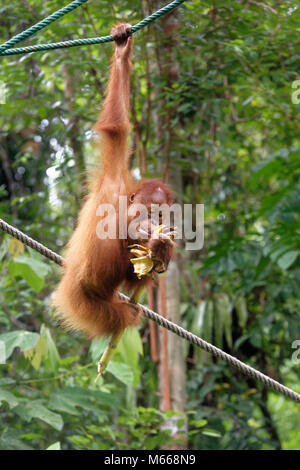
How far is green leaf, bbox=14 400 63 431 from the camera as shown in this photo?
283 centimetres

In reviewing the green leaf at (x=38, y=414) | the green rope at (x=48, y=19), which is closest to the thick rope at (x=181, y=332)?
the green rope at (x=48, y=19)

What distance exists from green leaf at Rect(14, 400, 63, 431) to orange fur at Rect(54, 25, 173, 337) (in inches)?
24.6

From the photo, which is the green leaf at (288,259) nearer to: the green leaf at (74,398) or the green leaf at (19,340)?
the green leaf at (74,398)

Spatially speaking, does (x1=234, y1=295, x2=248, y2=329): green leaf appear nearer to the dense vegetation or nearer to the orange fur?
the dense vegetation

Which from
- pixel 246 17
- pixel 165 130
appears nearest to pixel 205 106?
pixel 165 130

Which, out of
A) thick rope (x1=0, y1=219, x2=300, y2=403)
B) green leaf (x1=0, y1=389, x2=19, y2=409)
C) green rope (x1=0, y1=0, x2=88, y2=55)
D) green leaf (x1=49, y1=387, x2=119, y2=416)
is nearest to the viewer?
green rope (x1=0, y1=0, x2=88, y2=55)

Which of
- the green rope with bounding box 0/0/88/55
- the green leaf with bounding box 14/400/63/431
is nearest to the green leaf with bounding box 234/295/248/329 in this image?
the green leaf with bounding box 14/400/63/431

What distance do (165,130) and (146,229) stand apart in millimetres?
1946

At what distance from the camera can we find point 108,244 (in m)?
2.33

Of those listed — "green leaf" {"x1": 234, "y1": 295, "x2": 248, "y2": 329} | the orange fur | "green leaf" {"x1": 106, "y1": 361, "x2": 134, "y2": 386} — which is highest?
the orange fur

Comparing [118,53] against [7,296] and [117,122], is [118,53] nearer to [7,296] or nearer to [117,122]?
[117,122]

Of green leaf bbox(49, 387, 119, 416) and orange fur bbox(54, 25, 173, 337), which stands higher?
orange fur bbox(54, 25, 173, 337)

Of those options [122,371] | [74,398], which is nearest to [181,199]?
[122,371]

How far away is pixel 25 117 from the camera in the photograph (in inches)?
173
